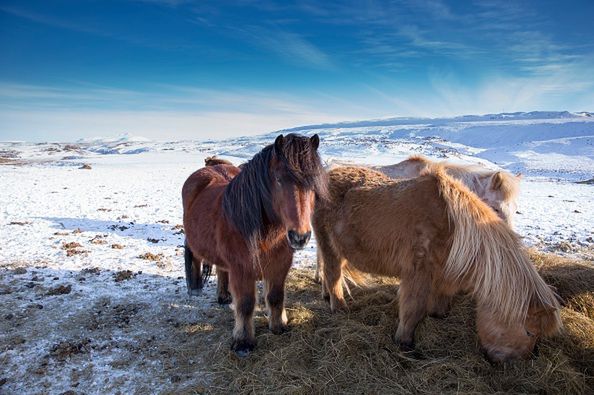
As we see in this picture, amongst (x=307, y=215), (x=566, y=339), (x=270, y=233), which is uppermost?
(x=307, y=215)

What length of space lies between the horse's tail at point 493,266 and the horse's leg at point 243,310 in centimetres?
190

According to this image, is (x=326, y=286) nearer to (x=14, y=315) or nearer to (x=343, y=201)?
(x=343, y=201)

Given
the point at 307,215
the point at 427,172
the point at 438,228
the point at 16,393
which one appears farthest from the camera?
the point at 427,172

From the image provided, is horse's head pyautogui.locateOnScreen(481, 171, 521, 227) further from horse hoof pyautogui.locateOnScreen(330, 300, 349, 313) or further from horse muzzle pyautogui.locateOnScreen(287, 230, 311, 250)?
horse muzzle pyautogui.locateOnScreen(287, 230, 311, 250)

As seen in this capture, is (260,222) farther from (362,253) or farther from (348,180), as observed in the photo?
(348,180)

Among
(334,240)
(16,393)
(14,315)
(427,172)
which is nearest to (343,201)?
(334,240)

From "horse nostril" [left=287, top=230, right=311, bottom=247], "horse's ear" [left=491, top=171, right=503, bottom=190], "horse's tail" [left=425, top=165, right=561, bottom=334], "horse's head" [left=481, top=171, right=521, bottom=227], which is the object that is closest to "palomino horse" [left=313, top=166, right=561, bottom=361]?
"horse's tail" [left=425, top=165, right=561, bottom=334]

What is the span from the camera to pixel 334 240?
13.4 feet

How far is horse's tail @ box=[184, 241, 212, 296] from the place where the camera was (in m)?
4.73

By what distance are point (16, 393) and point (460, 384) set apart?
151 inches

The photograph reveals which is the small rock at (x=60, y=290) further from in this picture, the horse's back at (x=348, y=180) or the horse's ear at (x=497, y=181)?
the horse's ear at (x=497, y=181)

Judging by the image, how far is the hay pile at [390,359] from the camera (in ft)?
9.38

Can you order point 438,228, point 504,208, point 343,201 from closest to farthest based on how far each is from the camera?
point 438,228 < point 343,201 < point 504,208

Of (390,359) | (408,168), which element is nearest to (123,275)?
(390,359)
